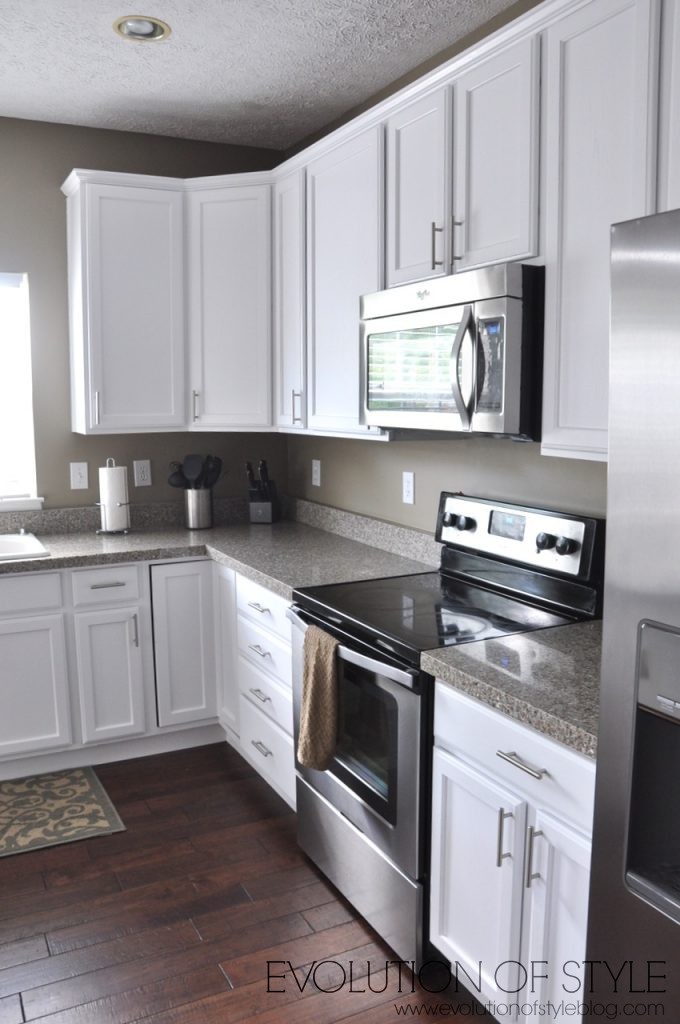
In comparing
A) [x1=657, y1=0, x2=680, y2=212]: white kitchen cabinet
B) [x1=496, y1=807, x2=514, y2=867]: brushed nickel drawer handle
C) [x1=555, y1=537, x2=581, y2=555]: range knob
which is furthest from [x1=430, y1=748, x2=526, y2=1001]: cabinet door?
[x1=657, y1=0, x2=680, y2=212]: white kitchen cabinet

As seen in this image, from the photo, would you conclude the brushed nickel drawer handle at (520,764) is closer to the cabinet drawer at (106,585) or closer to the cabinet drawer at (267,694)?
the cabinet drawer at (267,694)

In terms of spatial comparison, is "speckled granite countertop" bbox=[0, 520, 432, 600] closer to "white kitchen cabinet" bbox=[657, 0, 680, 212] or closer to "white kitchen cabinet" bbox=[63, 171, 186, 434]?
"white kitchen cabinet" bbox=[63, 171, 186, 434]

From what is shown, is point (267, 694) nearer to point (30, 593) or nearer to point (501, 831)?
point (30, 593)

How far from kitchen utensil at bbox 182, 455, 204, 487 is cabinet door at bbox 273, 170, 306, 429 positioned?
18.5 inches

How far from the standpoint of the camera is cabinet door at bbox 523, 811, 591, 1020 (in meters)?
1.54

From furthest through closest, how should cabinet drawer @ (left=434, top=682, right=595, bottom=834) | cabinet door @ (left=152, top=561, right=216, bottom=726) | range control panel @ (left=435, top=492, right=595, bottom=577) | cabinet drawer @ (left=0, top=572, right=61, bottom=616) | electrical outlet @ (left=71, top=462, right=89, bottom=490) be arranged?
electrical outlet @ (left=71, top=462, right=89, bottom=490), cabinet door @ (left=152, top=561, right=216, bottom=726), cabinet drawer @ (left=0, top=572, right=61, bottom=616), range control panel @ (left=435, top=492, right=595, bottom=577), cabinet drawer @ (left=434, top=682, right=595, bottom=834)

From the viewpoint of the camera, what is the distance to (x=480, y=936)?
183 centimetres

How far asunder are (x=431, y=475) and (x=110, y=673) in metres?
1.44

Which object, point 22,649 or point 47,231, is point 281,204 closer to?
point 47,231

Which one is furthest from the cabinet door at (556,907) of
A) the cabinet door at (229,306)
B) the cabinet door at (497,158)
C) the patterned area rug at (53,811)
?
the cabinet door at (229,306)

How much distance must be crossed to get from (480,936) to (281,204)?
264cm

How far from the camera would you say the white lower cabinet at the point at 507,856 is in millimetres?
1559

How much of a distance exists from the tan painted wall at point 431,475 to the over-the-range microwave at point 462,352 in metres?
0.36

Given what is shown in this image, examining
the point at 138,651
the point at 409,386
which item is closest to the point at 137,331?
the point at 138,651
